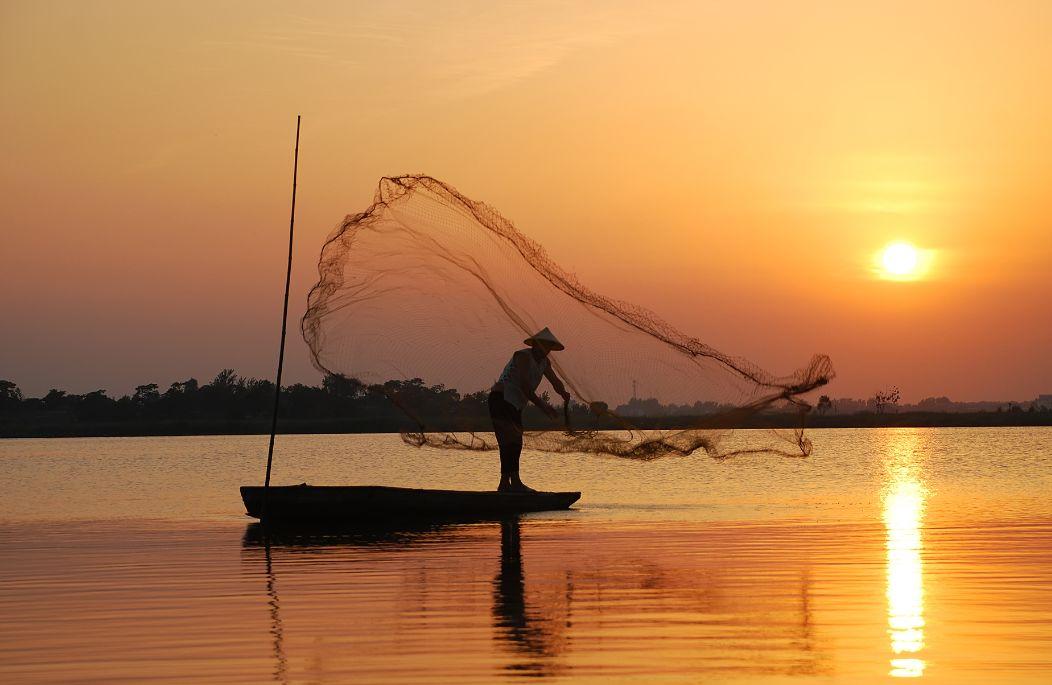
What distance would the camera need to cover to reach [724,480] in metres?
36.8

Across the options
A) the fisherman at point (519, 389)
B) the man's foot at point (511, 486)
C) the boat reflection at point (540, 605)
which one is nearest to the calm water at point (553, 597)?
the boat reflection at point (540, 605)

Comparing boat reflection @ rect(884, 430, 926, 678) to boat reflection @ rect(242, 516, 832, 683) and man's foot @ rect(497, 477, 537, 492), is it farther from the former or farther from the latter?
man's foot @ rect(497, 477, 537, 492)

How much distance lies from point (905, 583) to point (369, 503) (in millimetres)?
9618

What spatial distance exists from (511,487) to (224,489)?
14850mm

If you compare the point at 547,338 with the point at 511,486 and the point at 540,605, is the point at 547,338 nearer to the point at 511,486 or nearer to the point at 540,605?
the point at 511,486

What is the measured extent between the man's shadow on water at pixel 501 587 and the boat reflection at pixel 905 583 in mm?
2322

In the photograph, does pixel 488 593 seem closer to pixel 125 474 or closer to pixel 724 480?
pixel 724 480

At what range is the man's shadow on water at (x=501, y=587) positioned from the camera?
10008mm

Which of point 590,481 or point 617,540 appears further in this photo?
point 590,481

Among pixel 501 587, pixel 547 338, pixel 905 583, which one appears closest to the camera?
pixel 905 583

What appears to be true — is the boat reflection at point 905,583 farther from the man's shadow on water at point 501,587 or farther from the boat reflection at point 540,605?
the man's shadow on water at point 501,587

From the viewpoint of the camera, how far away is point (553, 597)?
1295 centimetres

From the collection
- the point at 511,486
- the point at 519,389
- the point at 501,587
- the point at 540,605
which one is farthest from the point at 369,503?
the point at 540,605

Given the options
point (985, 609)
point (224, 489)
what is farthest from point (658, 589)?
point (224, 489)
